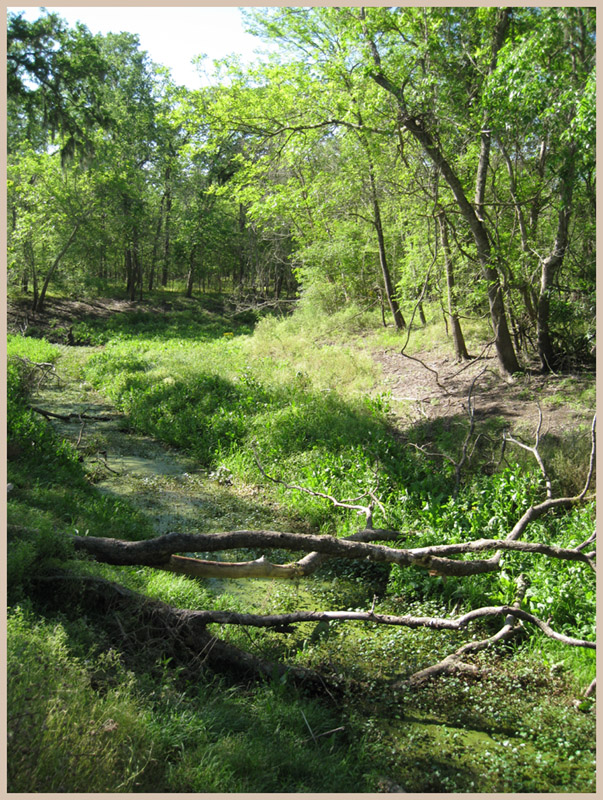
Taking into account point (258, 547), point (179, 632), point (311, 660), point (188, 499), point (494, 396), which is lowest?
point (311, 660)

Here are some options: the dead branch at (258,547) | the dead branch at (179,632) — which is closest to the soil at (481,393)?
the dead branch at (258,547)

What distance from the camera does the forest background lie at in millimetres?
3869

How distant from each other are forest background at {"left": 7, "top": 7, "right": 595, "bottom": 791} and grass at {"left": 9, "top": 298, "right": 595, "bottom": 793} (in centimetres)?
3

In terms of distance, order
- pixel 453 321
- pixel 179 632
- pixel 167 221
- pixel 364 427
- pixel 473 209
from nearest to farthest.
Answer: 1. pixel 179 632
2. pixel 364 427
3. pixel 473 209
4. pixel 453 321
5. pixel 167 221

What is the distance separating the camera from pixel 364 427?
32.5 feet

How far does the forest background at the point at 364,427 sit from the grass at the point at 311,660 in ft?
0.09

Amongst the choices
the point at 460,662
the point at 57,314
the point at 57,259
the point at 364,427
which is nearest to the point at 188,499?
the point at 364,427

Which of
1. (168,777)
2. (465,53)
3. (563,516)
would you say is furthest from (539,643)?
(465,53)

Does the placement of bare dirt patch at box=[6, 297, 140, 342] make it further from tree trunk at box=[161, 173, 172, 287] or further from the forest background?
tree trunk at box=[161, 173, 172, 287]

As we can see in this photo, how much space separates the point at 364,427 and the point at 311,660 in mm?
5283

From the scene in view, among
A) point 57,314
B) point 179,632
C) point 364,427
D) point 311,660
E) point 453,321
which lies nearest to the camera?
point 179,632

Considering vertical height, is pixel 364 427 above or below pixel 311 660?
above

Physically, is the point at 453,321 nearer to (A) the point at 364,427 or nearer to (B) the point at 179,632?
(A) the point at 364,427

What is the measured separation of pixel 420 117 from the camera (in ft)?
31.9
